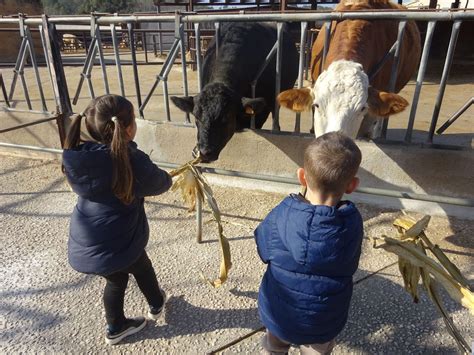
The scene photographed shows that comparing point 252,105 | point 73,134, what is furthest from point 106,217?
point 252,105

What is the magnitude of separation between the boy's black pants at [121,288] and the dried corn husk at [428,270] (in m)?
1.22

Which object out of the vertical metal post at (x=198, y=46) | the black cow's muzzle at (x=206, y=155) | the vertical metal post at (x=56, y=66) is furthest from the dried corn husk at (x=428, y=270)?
the vertical metal post at (x=56, y=66)

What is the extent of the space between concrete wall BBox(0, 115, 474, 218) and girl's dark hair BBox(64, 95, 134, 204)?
2017 mm

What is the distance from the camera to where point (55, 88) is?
371cm

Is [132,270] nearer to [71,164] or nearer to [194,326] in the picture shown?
[194,326]

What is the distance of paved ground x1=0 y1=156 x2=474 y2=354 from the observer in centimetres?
199

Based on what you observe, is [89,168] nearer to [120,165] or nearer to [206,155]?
[120,165]

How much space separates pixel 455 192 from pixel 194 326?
2.54 meters

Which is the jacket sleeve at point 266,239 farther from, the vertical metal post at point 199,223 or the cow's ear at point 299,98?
the cow's ear at point 299,98

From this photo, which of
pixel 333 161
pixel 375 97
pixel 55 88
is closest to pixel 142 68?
pixel 55 88

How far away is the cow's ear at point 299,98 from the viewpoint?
272 centimetres

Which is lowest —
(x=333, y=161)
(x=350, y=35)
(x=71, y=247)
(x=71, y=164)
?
(x=71, y=247)

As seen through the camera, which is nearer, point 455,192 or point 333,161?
point 333,161

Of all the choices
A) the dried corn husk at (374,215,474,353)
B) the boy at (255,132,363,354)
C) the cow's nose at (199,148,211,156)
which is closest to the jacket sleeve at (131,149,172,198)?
the boy at (255,132,363,354)
